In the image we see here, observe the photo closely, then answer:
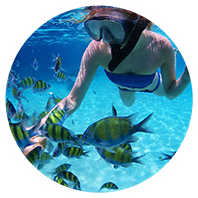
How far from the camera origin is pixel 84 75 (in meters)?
2.38

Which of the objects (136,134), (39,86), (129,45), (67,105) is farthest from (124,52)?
(136,134)

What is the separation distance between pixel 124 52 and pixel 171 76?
1.03m

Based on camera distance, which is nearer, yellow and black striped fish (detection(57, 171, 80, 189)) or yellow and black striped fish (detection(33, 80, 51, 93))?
yellow and black striped fish (detection(57, 171, 80, 189))

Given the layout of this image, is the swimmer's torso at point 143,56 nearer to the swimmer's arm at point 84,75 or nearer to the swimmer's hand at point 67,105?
the swimmer's arm at point 84,75

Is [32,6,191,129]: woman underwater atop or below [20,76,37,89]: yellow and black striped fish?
atop

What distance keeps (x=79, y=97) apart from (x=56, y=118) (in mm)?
511

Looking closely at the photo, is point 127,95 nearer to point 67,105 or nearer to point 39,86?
point 67,105

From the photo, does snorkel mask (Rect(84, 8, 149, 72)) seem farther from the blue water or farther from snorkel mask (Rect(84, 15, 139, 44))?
the blue water

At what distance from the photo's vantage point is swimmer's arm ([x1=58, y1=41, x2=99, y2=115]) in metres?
2.26

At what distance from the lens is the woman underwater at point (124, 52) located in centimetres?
177

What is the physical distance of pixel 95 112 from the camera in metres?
8.63

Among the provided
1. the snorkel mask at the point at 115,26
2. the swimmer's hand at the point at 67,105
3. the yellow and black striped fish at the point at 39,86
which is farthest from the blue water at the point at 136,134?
the swimmer's hand at the point at 67,105

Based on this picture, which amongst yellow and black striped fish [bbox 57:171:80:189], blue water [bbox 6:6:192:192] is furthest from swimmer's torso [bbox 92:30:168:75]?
yellow and black striped fish [bbox 57:171:80:189]

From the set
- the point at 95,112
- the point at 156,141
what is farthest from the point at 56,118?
the point at 95,112
